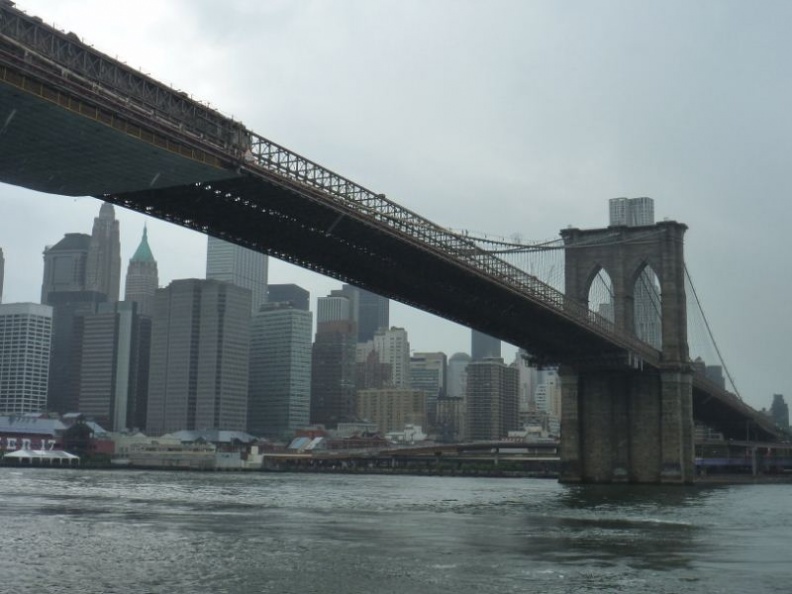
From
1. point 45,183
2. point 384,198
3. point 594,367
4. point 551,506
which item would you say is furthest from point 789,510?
point 45,183

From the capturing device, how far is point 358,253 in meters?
58.1

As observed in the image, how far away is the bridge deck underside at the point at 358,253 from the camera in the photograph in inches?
1859

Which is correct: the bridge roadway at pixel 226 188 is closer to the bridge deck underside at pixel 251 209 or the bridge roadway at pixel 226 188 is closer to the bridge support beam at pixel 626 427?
the bridge deck underside at pixel 251 209

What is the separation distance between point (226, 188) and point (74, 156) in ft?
30.5

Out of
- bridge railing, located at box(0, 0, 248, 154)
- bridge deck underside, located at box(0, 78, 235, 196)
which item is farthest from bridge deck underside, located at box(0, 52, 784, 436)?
bridge railing, located at box(0, 0, 248, 154)

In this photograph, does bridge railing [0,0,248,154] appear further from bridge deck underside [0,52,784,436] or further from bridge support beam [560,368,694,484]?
bridge support beam [560,368,694,484]

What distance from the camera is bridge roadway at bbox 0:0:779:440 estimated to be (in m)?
33.3

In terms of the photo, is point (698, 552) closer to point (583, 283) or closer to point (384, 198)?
point (384, 198)

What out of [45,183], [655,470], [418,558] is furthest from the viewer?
[655,470]

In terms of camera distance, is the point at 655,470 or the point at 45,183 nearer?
the point at 45,183

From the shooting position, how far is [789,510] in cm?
5222

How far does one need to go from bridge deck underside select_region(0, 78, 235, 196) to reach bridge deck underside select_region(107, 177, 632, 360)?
11.9 ft

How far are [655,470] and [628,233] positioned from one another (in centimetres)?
1904

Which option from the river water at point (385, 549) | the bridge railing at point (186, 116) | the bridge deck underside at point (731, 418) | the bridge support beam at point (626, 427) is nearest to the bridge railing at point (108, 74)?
the bridge railing at point (186, 116)
